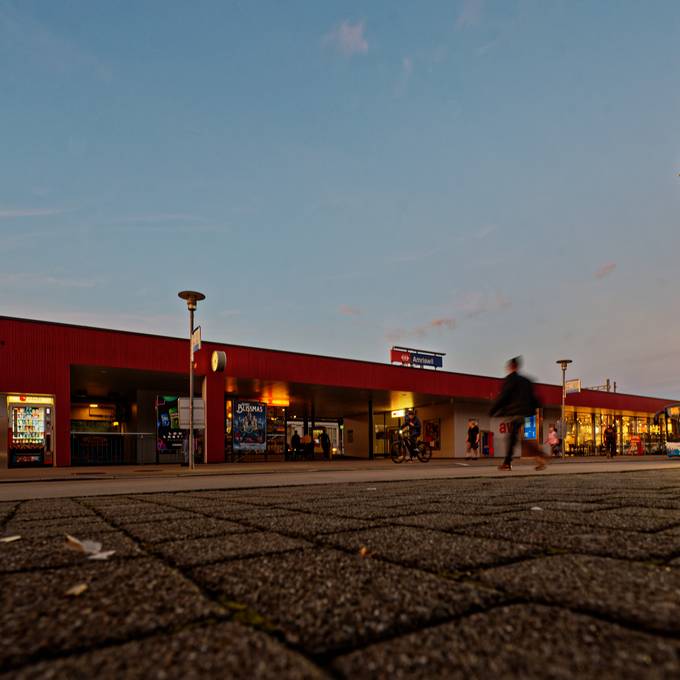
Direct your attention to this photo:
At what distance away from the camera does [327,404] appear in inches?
1447

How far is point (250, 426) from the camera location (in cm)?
2492

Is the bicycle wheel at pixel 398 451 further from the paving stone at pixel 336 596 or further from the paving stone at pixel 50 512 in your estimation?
the paving stone at pixel 336 596

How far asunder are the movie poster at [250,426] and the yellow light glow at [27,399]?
7911 mm

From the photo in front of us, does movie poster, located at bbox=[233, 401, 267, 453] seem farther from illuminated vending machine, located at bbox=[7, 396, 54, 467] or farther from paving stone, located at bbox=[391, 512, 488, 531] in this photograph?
paving stone, located at bbox=[391, 512, 488, 531]

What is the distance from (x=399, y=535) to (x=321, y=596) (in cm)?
119

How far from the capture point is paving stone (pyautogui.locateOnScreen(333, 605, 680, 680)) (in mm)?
1015

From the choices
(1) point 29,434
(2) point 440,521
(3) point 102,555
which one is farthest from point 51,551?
(1) point 29,434

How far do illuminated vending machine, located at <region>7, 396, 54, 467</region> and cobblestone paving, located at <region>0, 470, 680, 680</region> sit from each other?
705 inches

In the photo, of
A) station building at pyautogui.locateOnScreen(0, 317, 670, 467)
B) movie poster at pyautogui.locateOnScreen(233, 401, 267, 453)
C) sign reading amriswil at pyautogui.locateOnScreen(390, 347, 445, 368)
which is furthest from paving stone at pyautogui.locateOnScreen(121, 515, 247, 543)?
sign reading amriswil at pyautogui.locateOnScreen(390, 347, 445, 368)

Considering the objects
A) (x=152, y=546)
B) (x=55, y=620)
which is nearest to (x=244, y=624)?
(x=55, y=620)

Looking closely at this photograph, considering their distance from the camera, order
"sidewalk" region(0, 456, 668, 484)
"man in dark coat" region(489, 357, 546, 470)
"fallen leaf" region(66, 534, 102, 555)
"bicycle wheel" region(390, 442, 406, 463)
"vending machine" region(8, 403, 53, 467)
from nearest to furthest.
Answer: "fallen leaf" region(66, 534, 102, 555)
"man in dark coat" region(489, 357, 546, 470)
"sidewalk" region(0, 456, 668, 484)
"vending machine" region(8, 403, 53, 467)
"bicycle wheel" region(390, 442, 406, 463)

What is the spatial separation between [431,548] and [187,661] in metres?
1.39

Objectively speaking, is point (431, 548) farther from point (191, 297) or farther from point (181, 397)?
point (181, 397)

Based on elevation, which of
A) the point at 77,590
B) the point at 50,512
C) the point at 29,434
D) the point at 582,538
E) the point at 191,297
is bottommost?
the point at 29,434
